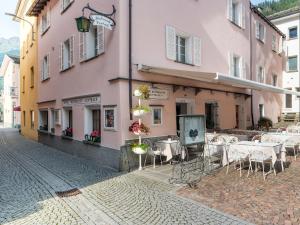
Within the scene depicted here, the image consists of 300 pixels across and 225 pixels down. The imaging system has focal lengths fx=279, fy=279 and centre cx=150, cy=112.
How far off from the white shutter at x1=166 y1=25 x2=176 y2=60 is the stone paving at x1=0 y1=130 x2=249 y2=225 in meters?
5.04

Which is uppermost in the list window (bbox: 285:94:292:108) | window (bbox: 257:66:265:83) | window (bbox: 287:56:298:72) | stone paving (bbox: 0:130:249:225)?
window (bbox: 287:56:298:72)

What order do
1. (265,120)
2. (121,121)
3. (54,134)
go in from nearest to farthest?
(121,121) → (54,134) → (265,120)

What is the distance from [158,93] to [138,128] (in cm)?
196

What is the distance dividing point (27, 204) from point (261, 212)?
5080 mm

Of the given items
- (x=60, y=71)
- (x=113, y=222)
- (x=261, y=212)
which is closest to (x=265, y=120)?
(x=60, y=71)

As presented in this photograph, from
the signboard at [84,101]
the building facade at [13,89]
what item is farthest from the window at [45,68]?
the building facade at [13,89]

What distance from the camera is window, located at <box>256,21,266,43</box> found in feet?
64.7

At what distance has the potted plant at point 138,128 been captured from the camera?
30.5 feet

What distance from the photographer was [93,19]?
875 cm

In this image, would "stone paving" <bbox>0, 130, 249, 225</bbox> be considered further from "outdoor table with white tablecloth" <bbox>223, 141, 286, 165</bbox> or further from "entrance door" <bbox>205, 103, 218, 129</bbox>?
"entrance door" <bbox>205, 103, 218, 129</bbox>

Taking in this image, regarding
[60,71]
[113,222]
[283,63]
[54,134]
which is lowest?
[113,222]

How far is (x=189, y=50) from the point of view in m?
12.7

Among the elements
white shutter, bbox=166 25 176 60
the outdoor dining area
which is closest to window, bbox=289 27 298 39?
the outdoor dining area

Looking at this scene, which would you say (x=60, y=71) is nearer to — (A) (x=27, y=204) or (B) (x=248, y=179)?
(A) (x=27, y=204)
